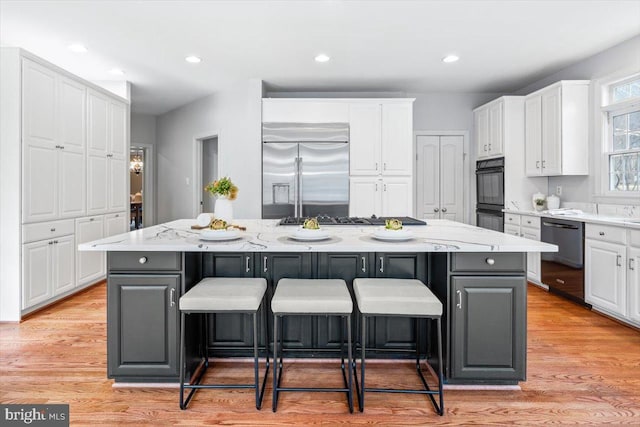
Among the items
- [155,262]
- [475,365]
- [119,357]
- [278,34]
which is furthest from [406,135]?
[119,357]

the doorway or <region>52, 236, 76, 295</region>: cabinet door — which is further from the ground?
the doorway

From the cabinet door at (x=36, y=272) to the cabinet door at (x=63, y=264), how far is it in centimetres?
7

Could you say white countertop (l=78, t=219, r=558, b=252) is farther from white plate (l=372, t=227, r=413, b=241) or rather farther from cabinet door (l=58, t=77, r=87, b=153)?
cabinet door (l=58, t=77, r=87, b=153)

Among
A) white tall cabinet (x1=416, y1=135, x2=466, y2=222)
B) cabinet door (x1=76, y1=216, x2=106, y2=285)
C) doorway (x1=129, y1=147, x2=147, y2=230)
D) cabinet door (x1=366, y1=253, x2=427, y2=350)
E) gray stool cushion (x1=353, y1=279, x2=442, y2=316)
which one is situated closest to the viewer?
gray stool cushion (x1=353, y1=279, x2=442, y2=316)

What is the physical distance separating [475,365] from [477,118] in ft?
14.6

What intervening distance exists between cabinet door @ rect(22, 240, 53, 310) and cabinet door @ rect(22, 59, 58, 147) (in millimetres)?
949

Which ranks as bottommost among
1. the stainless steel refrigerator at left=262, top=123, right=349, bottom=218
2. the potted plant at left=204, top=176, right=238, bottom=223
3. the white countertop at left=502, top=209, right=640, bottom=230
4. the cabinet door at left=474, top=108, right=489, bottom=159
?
the white countertop at left=502, top=209, right=640, bottom=230

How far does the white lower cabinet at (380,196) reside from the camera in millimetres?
4977

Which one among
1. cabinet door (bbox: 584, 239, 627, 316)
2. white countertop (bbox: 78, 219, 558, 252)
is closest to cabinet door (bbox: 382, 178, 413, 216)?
cabinet door (bbox: 584, 239, 627, 316)

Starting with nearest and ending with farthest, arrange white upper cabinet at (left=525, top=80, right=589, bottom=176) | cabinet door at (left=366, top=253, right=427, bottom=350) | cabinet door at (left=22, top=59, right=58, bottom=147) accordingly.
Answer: cabinet door at (left=366, top=253, right=427, bottom=350) < cabinet door at (left=22, top=59, right=58, bottom=147) < white upper cabinet at (left=525, top=80, right=589, bottom=176)

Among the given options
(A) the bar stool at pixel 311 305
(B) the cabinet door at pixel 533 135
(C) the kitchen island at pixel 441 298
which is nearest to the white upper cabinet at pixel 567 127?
(B) the cabinet door at pixel 533 135

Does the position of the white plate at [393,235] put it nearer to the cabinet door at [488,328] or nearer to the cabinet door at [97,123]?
the cabinet door at [488,328]

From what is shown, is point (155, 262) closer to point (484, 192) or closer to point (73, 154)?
point (73, 154)

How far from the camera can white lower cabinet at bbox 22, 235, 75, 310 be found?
3.27m
